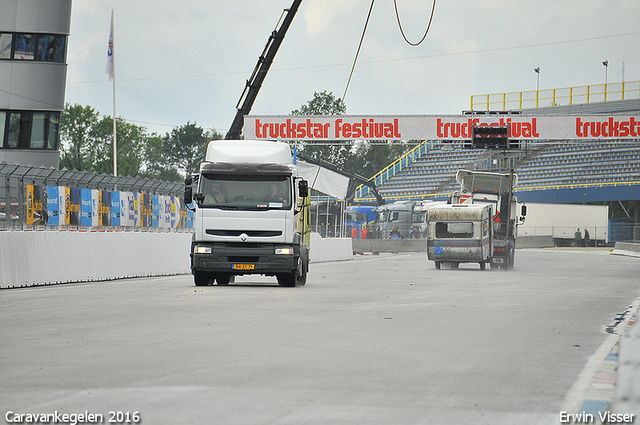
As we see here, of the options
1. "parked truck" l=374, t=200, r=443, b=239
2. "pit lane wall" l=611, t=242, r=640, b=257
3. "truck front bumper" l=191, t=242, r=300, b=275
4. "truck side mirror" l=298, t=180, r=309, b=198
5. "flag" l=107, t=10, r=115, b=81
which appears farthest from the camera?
"parked truck" l=374, t=200, r=443, b=239

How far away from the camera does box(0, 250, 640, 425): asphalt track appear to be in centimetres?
598

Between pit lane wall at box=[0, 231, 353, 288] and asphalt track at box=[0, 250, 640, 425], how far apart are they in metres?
1.82

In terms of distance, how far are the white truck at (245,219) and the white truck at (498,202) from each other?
17093 mm

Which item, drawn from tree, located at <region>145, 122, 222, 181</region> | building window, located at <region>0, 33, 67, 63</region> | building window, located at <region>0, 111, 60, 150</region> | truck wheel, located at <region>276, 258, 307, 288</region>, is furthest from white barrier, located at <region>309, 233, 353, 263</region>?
tree, located at <region>145, 122, 222, 181</region>

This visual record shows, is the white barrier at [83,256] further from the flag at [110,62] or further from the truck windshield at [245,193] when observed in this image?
the flag at [110,62]

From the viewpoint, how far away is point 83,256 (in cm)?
2069

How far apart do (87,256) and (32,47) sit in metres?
22.6

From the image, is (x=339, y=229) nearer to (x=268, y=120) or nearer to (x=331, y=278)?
(x=268, y=120)

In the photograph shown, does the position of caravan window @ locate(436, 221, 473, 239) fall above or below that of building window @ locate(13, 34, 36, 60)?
below

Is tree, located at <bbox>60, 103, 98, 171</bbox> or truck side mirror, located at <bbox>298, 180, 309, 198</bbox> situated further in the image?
tree, located at <bbox>60, 103, 98, 171</bbox>

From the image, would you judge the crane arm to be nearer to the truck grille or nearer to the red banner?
the red banner

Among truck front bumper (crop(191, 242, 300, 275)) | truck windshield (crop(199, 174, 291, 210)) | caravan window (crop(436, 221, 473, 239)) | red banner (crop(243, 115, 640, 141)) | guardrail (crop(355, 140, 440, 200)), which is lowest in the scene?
truck front bumper (crop(191, 242, 300, 275))

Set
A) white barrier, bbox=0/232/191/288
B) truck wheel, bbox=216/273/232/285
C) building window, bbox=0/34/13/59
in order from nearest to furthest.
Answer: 1. white barrier, bbox=0/232/191/288
2. truck wheel, bbox=216/273/232/285
3. building window, bbox=0/34/13/59

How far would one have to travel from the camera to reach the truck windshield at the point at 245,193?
18.8m
